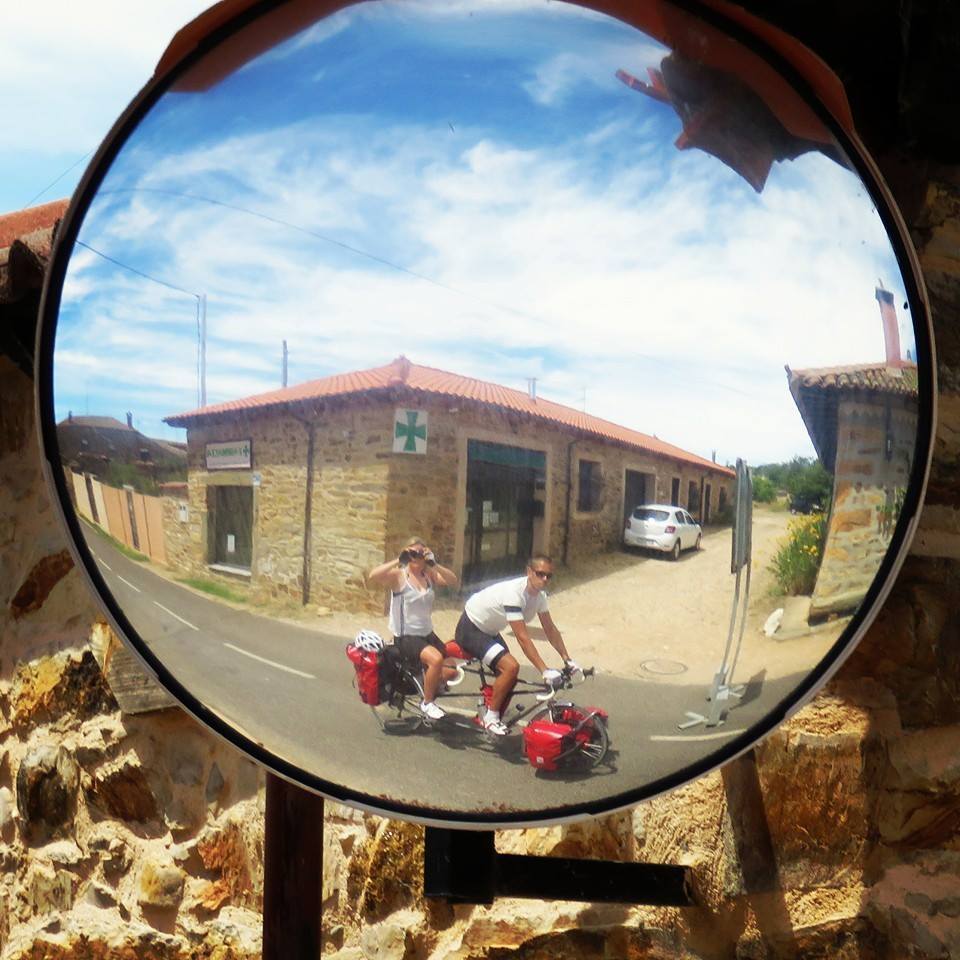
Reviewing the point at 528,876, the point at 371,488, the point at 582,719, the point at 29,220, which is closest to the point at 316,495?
the point at 371,488

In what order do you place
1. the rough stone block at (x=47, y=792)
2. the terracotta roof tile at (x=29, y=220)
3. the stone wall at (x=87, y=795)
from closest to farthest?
the terracotta roof tile at (x=29, y=220) → the stone wall at (x=87, y=795) → the rough stone block at (x=47, y=792)

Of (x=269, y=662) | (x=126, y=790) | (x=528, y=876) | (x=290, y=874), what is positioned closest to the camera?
(x=269, y=662)

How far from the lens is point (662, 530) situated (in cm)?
70

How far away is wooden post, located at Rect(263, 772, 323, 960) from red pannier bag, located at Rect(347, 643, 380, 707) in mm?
390

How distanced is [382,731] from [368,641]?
82 mm

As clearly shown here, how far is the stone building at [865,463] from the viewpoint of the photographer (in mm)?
733

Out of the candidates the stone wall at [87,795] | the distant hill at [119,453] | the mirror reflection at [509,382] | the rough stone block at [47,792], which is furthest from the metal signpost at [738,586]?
the rough stone block at [47,792]

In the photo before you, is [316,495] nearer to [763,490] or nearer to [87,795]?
[763,490]

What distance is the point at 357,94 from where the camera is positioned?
694 millimetres

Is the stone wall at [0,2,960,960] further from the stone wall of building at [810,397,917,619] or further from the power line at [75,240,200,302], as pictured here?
the power line at [75,240,200,302]

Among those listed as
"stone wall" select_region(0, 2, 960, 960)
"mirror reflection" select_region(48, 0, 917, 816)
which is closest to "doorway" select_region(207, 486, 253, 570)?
"mirror reflection" select_region(48, 0, 917, 816)

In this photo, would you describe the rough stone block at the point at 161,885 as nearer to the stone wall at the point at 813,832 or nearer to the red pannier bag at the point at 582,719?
the stone wall at the point at 813,832

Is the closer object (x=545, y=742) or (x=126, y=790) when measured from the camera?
(x=545, y=742)

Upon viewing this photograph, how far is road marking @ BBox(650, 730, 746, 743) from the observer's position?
2.47 ft
